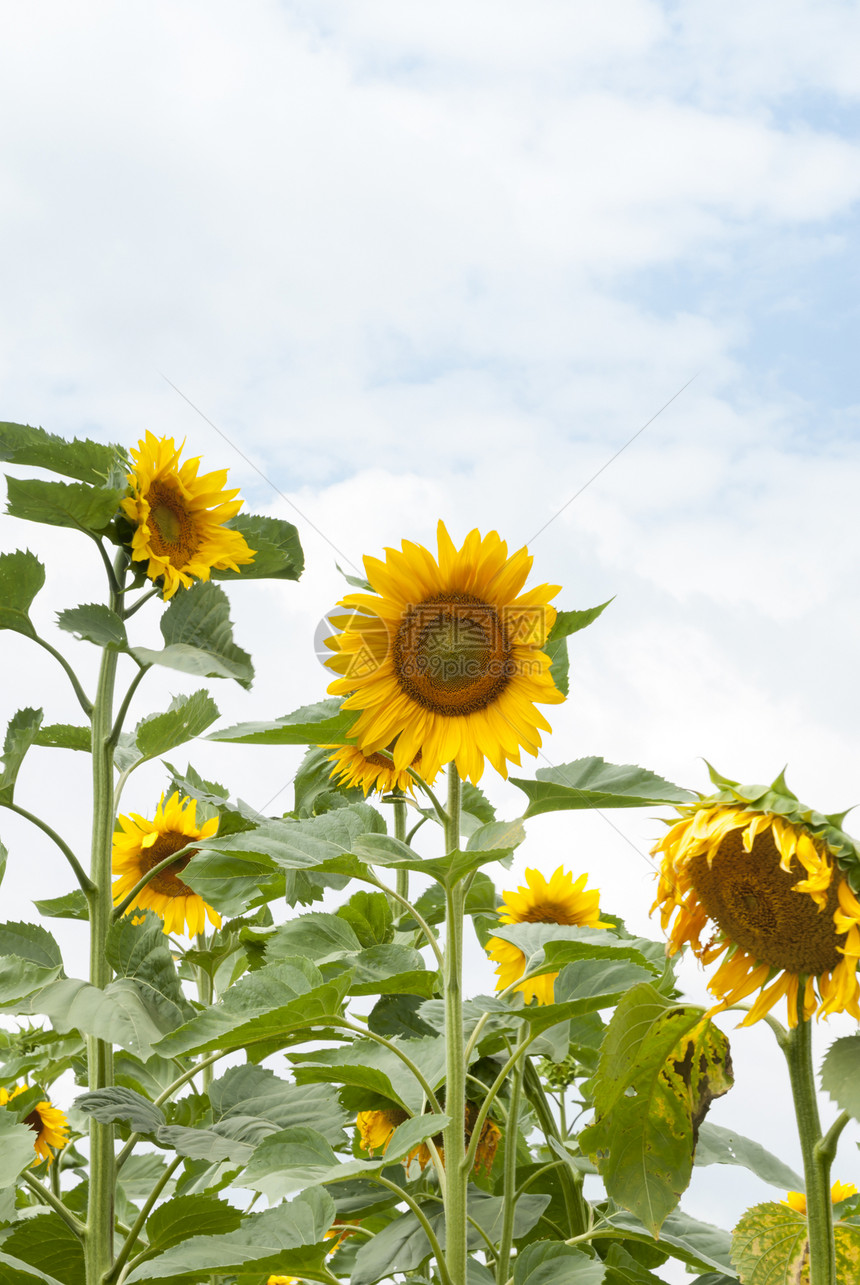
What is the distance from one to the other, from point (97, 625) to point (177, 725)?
23 cm

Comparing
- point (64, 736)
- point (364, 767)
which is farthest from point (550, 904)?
point (64, 736)

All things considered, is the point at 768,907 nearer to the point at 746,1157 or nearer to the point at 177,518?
the point at 746,1157

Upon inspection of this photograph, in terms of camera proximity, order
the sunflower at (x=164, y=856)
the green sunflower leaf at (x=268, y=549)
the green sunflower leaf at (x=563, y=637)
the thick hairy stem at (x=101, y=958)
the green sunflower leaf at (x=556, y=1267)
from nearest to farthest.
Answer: the green sunflower leaf at (x=556, y=1267) → the green sunflower leaf at (x=563, y=637) → the thick hairy stem at (x=101, y=958) → the green sunflower leaf at (x=268, y=549) → the sunflower at (x=164, y=856)

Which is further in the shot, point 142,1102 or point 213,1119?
point 213,1119

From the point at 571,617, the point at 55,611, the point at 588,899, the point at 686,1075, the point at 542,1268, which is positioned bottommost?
the point at 542,1268

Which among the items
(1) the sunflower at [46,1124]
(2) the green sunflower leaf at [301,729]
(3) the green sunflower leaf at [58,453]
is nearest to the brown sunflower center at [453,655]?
(2) the green sunflower leaf at [301,729]

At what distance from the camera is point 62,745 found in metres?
1.94

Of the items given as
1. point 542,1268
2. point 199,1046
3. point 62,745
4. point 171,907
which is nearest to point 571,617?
point 199,1046

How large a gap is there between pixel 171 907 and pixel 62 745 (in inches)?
26.8

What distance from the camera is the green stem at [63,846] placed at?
5.62 feet

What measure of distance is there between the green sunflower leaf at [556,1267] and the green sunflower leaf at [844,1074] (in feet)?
1.38

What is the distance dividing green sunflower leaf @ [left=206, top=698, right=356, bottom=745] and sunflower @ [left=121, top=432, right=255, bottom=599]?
369 mm

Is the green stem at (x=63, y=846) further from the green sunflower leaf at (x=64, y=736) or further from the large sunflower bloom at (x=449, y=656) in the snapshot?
the large sunflower bloom at (x=449, y=656)

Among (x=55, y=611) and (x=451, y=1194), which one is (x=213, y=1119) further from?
(x=55, y=611)
